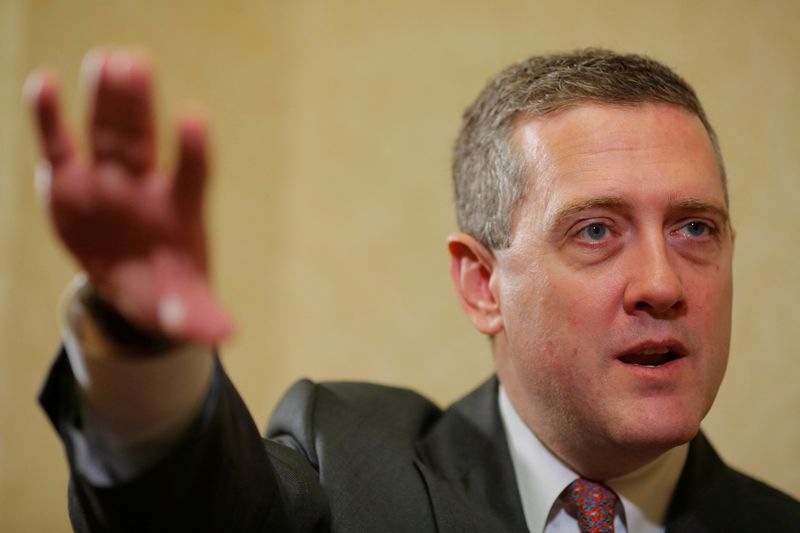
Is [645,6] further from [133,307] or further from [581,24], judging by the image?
[133,307]

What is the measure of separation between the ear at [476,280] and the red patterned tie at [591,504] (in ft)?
0.99

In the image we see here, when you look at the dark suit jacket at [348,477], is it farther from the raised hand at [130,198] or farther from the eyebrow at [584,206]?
the eyebrow at [584,206]

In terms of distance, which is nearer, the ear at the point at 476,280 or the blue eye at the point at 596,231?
the blue eye at the point at 596,231

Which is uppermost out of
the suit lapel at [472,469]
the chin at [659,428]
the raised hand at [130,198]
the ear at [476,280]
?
the raised hand at [130,198]

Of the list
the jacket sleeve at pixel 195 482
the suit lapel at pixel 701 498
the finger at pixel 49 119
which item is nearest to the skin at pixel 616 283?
the suit lapel at pixel 701 498

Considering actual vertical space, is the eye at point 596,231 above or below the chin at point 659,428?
above

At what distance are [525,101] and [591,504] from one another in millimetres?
700

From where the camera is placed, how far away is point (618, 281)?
130cm

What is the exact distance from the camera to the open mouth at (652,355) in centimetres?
129

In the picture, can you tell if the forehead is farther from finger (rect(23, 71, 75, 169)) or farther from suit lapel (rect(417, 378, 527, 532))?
finger (rect(23, 71, 75, 169))

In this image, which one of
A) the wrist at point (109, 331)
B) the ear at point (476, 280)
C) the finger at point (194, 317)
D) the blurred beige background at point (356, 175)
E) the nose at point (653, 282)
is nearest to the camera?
the finger at point (194, 317)

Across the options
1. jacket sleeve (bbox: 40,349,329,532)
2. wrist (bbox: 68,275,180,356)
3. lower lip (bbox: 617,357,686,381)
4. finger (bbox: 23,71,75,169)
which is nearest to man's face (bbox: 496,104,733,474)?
lower lip (bbox: 617,357,686,381)

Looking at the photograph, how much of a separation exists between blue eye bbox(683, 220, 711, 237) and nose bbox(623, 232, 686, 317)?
2.9 inches

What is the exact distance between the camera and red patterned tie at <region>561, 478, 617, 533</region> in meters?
1.37
